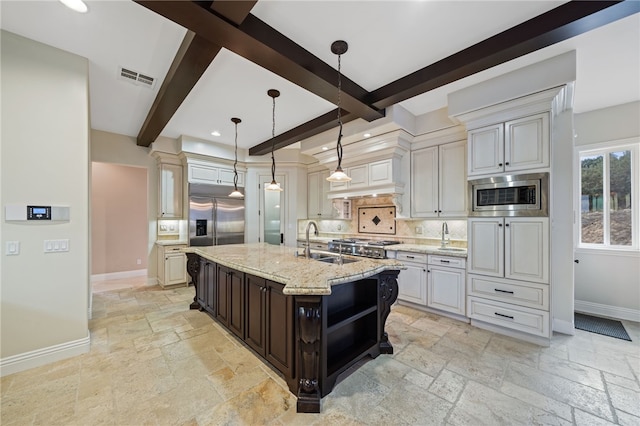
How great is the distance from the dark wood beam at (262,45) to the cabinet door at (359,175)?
1.54m

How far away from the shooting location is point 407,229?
440cm

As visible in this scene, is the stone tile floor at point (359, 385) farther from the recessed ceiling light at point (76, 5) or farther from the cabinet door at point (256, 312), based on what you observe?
the recessed ceiling light at point (76, 5)

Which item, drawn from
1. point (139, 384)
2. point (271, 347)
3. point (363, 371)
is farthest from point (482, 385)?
point (139, 384)

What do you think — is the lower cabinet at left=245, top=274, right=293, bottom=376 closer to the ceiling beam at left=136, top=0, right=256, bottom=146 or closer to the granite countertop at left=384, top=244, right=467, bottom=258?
the ceiling beam at left=136, top=0, right=256, bottom=146

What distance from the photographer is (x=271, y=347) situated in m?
2.18

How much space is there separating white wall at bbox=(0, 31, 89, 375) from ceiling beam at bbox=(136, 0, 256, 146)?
765 millimetres

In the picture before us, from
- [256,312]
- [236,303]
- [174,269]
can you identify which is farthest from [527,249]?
[174,269]

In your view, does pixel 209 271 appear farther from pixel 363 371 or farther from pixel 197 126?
pixel 197 126

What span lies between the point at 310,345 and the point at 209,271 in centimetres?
209

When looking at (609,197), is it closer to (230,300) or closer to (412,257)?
(412,257)

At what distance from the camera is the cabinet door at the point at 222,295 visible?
9.46ft

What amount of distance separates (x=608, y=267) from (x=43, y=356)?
663 centimetres

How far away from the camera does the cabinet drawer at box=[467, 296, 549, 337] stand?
2.68 m

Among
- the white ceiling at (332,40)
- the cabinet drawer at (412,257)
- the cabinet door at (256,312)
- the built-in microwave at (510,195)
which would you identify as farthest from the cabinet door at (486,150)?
the cabinet door at (256,312)
